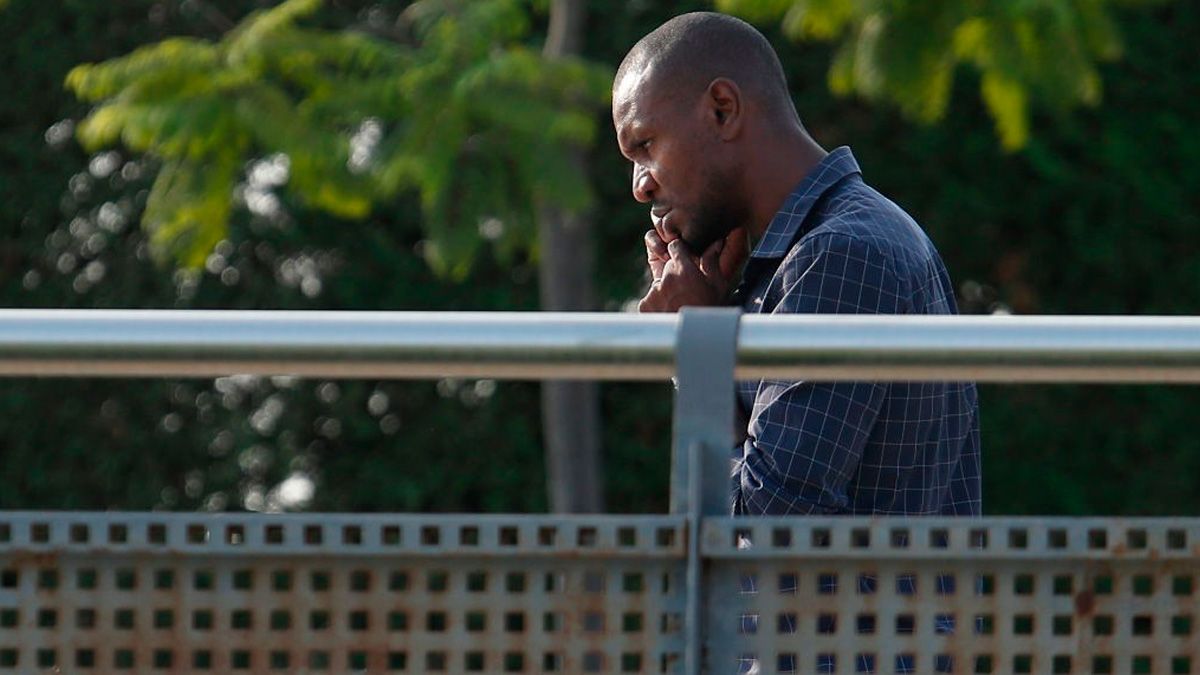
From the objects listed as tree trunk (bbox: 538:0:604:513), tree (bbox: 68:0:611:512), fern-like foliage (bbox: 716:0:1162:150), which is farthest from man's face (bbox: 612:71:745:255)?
tree trunk (bbox: 538:0:604:513)

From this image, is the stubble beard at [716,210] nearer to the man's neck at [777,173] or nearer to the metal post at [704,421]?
the man's neck at [777,173]

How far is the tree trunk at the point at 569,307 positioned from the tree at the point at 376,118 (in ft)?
0.44

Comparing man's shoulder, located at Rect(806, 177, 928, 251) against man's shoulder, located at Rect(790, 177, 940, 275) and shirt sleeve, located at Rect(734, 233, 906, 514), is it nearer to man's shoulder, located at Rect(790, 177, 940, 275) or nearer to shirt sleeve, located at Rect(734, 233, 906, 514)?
man's shoulder, located at Rect(790, 177, 940, 275)

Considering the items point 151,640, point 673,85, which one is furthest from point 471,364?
point 673,85

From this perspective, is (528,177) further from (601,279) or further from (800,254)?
(800,254)

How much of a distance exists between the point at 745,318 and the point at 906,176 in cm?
598

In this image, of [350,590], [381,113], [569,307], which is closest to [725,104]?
[350,590]

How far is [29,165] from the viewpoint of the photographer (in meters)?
7.88

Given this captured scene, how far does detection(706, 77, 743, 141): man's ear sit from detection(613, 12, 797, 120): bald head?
0.02 metres

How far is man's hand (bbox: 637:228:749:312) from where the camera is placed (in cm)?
283

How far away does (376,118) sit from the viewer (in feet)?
21.7

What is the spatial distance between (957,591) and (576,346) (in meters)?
0.38

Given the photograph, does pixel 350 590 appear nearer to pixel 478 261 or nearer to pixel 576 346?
pixel 576 346

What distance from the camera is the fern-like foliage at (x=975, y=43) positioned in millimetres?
5973
